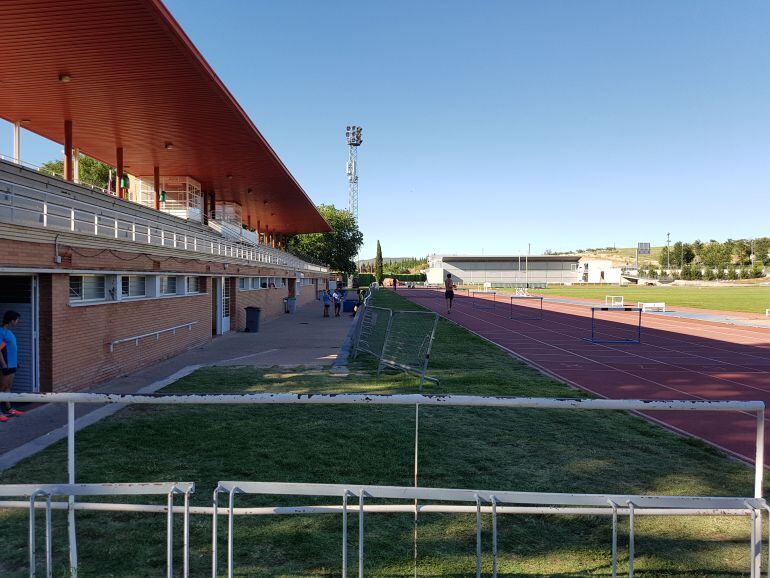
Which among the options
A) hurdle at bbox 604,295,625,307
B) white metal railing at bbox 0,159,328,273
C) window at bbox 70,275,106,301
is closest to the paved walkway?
window at bbox 70,275,106,301

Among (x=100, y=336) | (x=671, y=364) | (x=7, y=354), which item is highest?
(x=7, y=354)

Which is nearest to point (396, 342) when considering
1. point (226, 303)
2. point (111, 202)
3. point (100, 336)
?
point (100, 336)

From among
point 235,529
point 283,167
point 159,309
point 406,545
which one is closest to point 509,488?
point 406,545

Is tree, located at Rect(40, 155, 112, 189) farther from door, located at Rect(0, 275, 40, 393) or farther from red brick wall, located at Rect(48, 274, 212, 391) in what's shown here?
door, located at Rect(0, 275, 40, 393)

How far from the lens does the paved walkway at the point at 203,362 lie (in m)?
6.93

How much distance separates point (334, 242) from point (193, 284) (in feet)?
212

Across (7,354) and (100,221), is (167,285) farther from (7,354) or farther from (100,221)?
(7,354)

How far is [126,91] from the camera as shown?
15.2 meters

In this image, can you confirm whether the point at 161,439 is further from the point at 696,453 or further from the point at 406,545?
the point at 696,453

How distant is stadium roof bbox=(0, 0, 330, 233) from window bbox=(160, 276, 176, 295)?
5.81 m

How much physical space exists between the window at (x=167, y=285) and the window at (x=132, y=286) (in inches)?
47.1

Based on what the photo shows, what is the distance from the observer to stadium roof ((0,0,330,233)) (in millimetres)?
10883

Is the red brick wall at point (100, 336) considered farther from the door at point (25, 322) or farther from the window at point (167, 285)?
the window at point (167, 285)

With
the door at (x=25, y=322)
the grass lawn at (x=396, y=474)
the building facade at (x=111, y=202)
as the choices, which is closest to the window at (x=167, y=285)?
the building facade at (x=111, y=202)
